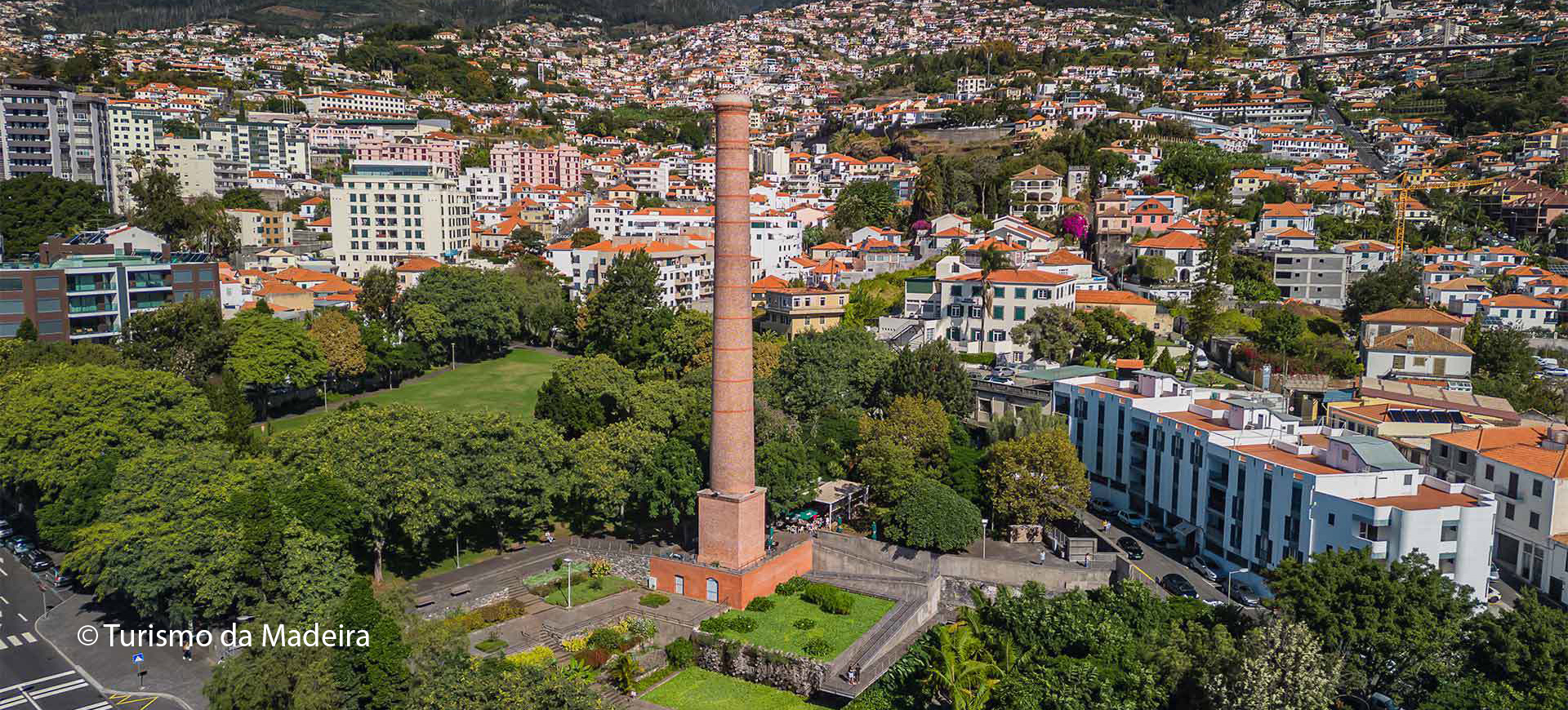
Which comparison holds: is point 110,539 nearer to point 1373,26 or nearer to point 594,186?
point 594,186

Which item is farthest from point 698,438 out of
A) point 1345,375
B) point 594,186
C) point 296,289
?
point 594,186

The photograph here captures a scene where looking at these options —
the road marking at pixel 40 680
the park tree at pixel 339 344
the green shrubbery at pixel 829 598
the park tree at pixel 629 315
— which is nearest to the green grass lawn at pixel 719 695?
the green shrubbery at pixel 829 598

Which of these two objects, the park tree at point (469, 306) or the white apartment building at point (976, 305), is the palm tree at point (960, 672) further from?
the park tree at point (469, 306)

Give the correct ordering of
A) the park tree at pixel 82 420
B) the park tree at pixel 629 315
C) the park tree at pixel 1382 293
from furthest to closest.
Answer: the park tree at pixel 1382 293 < the park tree at pixel 629 315 < the park tree at pixel 82 420

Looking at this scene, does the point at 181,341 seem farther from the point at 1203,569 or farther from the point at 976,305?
the point at 1203,569

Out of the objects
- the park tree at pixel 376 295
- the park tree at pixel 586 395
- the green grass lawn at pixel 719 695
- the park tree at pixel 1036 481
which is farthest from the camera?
the park tree at pixel 376 295

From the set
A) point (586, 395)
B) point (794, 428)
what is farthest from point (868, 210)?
point (794, 428)
